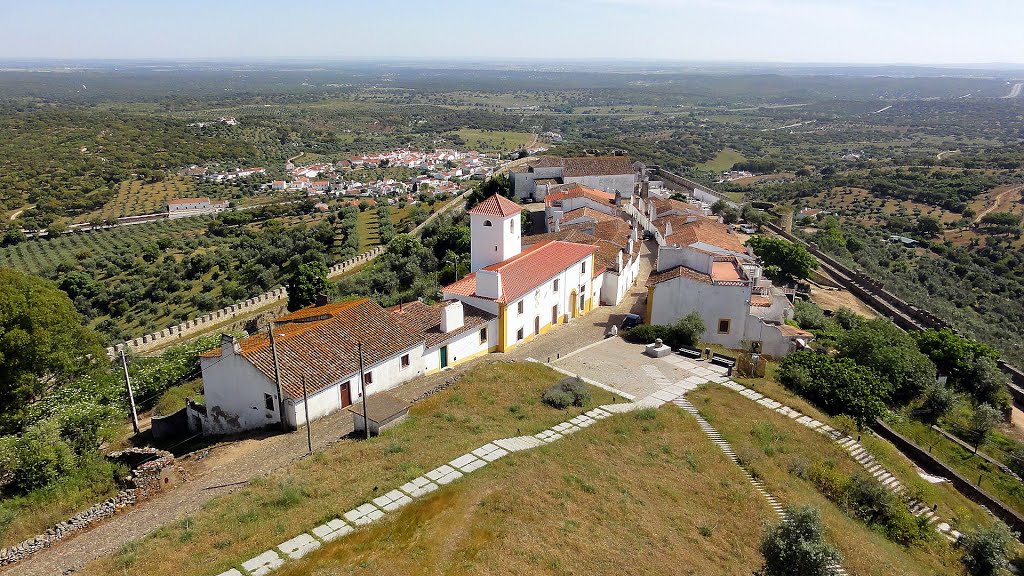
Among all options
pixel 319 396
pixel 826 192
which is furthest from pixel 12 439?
pixel 826 192

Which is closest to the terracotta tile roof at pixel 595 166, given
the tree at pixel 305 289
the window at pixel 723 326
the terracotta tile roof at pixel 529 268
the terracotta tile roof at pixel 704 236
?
the terracotta tile roof at pixel 704 236

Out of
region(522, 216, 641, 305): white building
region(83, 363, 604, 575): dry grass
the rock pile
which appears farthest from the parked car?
the rock pile

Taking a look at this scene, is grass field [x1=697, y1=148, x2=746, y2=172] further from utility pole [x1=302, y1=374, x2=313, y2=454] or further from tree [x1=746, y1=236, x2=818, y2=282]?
utility pole [x1=302, y1=374, x2=313, y2=454]

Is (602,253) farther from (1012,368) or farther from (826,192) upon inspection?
(826,192)

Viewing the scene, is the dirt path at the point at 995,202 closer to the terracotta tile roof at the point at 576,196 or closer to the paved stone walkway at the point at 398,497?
the terracotta tile roof at the point at 576,196

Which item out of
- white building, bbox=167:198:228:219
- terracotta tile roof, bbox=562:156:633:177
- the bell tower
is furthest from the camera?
white building, bbox=167:198:228:219

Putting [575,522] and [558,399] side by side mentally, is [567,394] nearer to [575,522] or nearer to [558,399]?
[558,399]
